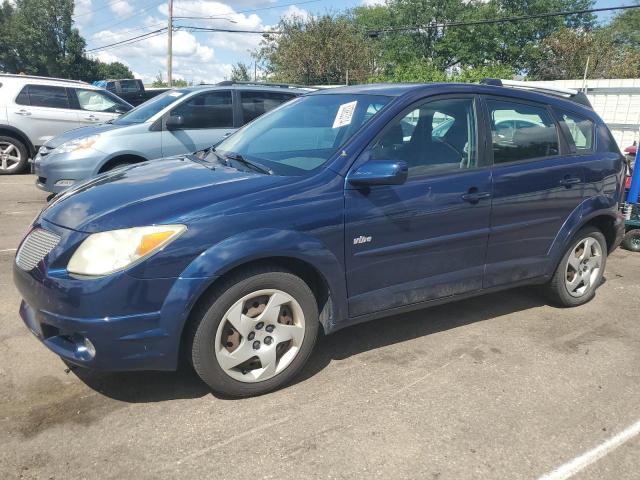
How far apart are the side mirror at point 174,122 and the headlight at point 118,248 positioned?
15.9 ft

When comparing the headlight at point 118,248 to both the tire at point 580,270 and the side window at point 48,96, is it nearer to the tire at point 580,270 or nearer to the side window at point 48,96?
the tire at point 580,270

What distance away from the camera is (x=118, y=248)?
108 inches

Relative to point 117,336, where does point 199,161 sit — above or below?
above

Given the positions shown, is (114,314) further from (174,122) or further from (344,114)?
(174,122)

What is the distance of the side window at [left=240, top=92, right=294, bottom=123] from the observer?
8.08 m

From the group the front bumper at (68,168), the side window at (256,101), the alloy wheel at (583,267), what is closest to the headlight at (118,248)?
the alloy wheel at (583,267)

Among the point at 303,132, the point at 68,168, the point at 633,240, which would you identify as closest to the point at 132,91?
the point at 68,168

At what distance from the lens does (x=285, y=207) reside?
3.04m

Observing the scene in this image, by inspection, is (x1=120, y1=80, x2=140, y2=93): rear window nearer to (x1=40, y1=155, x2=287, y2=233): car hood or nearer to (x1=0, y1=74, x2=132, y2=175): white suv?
(x1=0, y1=74, x2=132, y2=175): white suv

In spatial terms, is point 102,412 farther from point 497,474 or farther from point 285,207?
point 497,474

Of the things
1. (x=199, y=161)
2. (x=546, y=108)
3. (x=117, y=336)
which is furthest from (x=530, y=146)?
(x=117, y=336)

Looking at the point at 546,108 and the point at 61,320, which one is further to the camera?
the point at 546,108

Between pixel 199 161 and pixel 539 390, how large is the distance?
259 cm

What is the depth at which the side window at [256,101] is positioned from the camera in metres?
8.08
